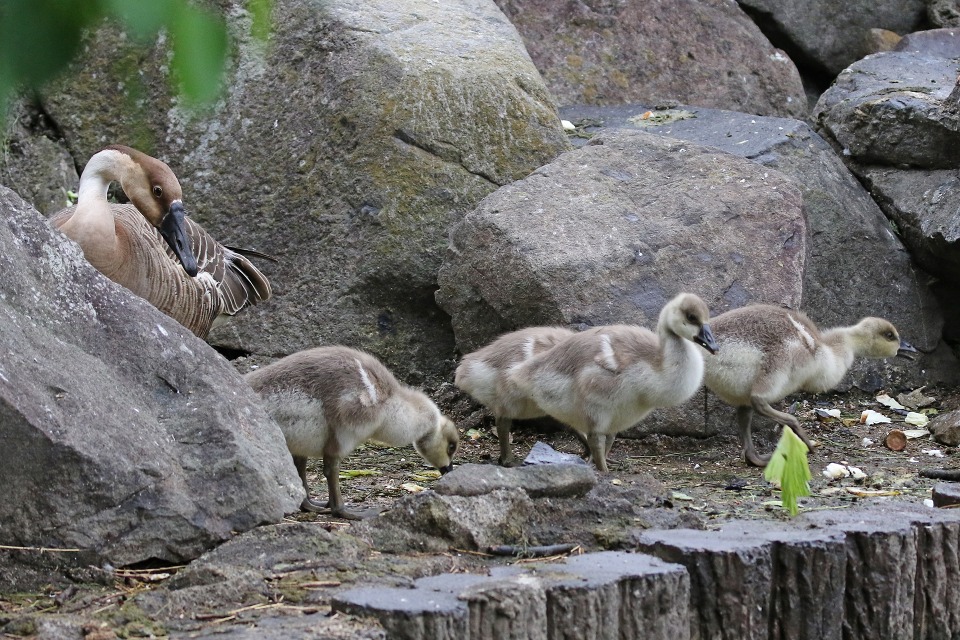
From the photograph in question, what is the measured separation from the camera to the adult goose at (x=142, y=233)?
6051mm

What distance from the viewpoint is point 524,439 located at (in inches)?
289

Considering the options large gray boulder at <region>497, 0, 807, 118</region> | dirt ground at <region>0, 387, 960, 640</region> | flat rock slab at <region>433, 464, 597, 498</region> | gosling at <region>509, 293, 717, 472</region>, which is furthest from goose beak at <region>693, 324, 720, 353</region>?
large gray boulder at <region>497, 0, 807, 118</region>

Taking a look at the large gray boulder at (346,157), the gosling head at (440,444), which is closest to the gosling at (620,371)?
the gosling head at (440,444)

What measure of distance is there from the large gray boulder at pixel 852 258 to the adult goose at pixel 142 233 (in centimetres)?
373

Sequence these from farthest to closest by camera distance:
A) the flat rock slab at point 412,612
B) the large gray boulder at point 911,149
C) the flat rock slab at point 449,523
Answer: the large gray boulder at point 911,149, the flat rock slab at point 449,523, the flat rock slab at point 412,612

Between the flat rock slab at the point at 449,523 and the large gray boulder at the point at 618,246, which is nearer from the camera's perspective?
the flat rock slab at the point at 449,523

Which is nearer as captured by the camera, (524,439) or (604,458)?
(604,458)

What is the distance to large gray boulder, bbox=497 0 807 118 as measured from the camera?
33.3 feet

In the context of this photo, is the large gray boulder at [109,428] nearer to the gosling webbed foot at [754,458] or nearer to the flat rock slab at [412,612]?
the flat rock slab at [412,612]

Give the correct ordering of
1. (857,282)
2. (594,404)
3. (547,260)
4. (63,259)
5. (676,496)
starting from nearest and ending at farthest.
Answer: (63,259)
(676,496)
(594,404)
(547,260)
(857,282)

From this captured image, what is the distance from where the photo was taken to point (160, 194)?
6.15 metres

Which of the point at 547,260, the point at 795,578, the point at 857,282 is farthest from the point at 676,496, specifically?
the point at 857,282

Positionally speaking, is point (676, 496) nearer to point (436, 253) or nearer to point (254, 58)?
point (436, 253)

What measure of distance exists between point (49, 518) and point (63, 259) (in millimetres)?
1012
